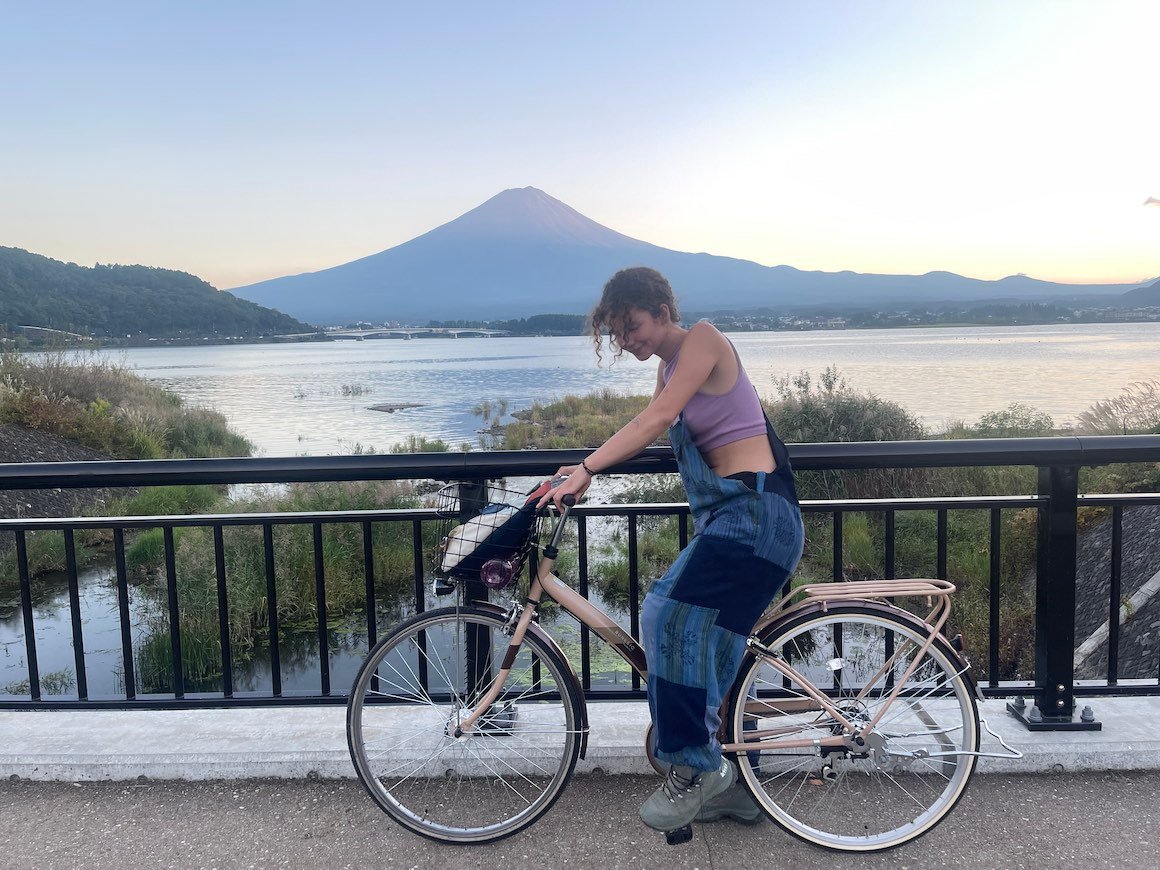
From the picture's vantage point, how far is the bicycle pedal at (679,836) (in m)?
2.49

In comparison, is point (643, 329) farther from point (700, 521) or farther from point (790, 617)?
point (790, 617)

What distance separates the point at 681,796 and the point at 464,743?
760 millimetres

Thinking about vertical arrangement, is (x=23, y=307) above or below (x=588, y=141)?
below

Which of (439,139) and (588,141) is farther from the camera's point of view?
(439,139)

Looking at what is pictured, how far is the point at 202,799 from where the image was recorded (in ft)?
9.65

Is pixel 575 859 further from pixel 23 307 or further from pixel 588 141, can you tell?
pixel 23 307

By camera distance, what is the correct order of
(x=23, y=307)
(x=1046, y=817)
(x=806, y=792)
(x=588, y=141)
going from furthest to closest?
(x=23, y=307)
(x=588, y=141)
(x=806, y=792)
(x=1046, y=817)

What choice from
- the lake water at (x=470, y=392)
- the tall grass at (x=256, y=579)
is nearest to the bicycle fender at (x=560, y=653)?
the tall grass at (x=256, y=579)

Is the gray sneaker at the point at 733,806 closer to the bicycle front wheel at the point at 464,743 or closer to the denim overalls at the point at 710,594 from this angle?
the denim overalls at the point at 710,594

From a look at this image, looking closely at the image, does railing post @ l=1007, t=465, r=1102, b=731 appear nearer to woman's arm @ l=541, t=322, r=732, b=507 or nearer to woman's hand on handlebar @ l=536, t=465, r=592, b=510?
woman's arm @ l=541, t=322, r=732, b=507

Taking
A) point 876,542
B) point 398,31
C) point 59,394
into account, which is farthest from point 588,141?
point 876,542

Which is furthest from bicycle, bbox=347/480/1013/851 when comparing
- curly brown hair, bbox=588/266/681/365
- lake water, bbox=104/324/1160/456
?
lake water, bbox=104/324/1160/456

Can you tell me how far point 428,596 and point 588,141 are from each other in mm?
45771

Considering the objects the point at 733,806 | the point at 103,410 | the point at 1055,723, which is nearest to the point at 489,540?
the point at 733,806
